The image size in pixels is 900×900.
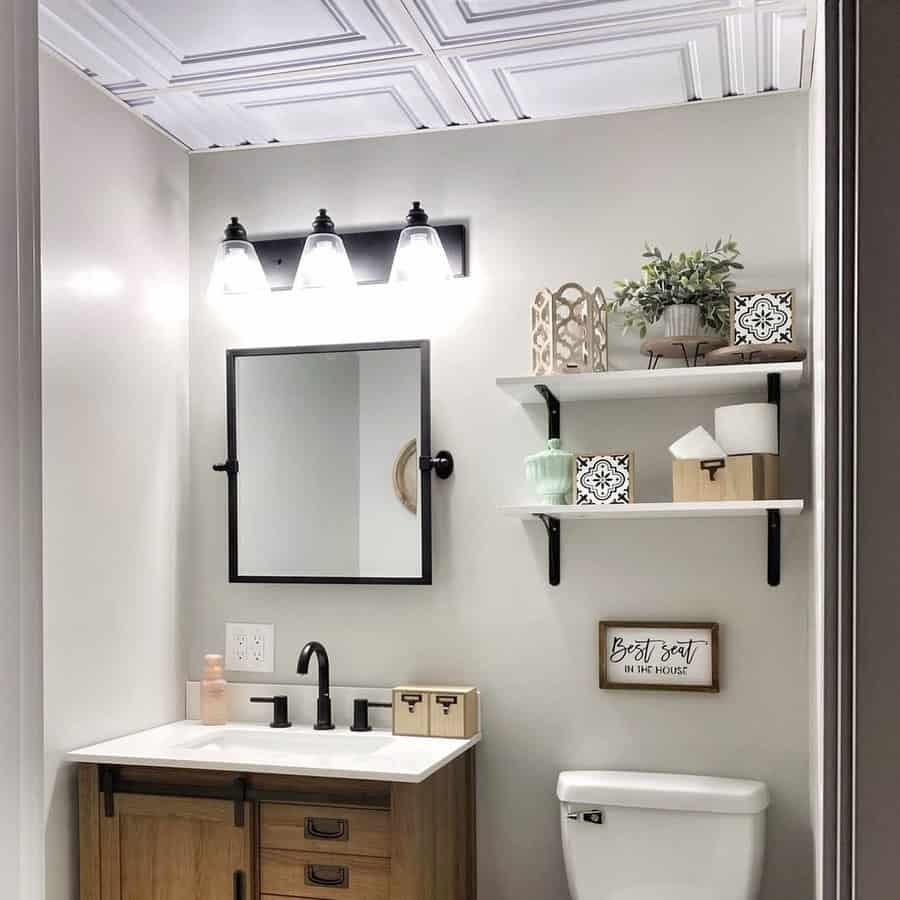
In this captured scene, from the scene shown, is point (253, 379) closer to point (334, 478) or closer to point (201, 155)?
point (334, 478)

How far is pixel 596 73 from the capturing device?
242cm

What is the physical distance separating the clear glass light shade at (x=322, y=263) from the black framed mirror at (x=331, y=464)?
17 cm

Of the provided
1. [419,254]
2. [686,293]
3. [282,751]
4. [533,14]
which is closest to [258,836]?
[282,751]

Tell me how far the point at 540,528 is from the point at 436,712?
0.49 m

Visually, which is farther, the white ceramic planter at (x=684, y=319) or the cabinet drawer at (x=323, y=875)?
the white ceramic planter at (x=684, y=319)

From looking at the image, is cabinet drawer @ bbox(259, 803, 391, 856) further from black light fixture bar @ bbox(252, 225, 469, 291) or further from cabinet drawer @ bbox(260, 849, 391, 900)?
black light fixture bar @ bbox(252, 225, 469, 291)

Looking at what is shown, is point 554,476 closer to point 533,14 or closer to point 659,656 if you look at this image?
point 659,656

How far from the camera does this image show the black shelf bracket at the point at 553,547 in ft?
8.61

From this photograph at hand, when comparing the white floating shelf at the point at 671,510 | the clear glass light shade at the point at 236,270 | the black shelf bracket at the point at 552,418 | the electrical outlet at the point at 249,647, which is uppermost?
the clear glass light shade at the point at 236,270

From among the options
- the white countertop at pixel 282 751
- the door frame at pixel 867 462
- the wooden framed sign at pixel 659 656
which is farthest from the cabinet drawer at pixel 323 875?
the door frame at pixel 867 462

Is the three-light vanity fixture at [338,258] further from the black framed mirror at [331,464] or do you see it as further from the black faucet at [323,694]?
the black faucet at [323,694]

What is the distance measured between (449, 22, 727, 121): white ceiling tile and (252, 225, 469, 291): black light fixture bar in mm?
311

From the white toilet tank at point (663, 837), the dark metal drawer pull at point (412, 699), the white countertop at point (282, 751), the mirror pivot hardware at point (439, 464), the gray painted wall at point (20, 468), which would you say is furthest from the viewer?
the mirror pivot hardware at point (439, 464)

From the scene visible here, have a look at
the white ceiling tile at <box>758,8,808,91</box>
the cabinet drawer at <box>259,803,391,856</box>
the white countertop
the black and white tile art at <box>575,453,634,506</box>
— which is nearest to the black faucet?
the white countertop
